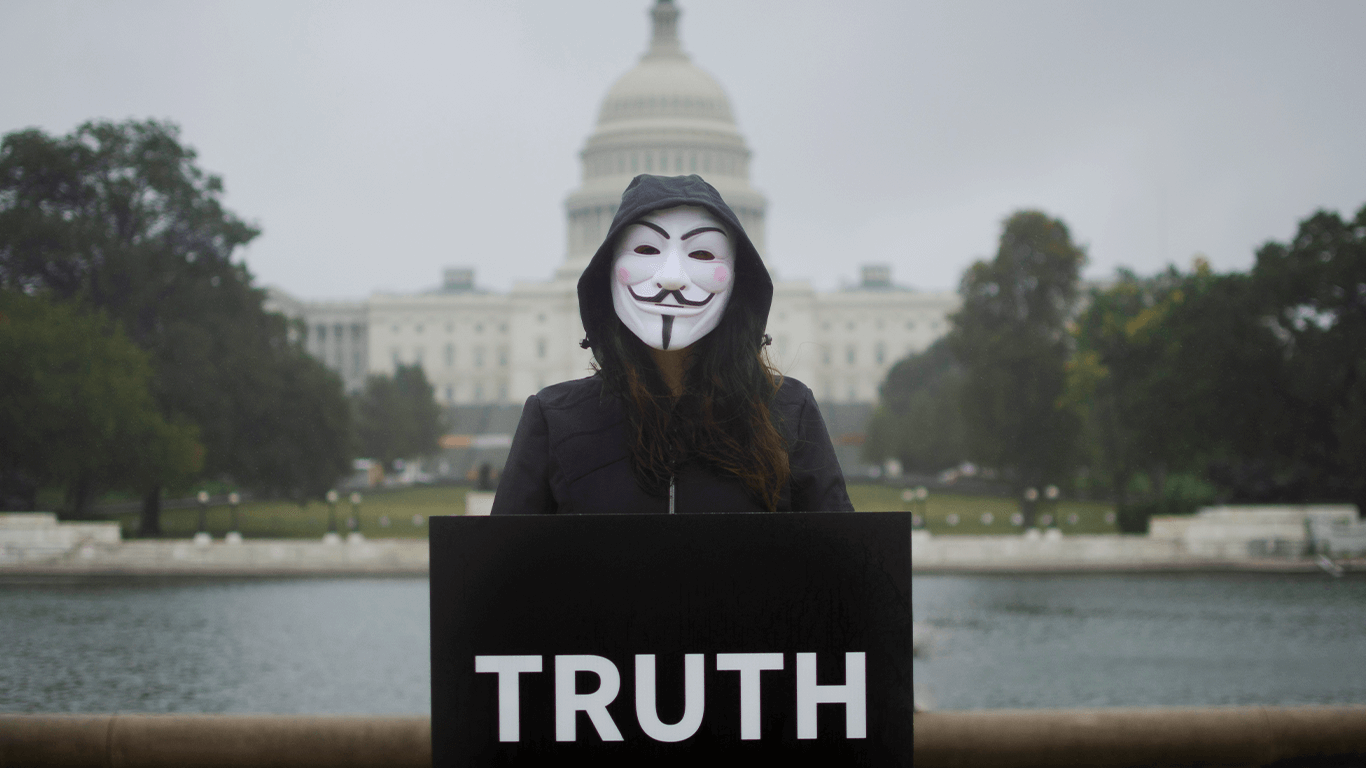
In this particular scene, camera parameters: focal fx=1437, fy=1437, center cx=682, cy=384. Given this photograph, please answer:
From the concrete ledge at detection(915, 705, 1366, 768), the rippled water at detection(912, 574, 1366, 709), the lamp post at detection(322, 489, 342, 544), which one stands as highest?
the concrete ledge at detection(915, 705, 1366, 768)

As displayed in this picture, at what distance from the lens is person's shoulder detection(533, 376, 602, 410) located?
263 cm

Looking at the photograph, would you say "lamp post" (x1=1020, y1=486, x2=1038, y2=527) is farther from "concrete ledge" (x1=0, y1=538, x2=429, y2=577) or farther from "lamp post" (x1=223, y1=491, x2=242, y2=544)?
"lamp post" (x1=223, y1=491, x2=242, y2=544)

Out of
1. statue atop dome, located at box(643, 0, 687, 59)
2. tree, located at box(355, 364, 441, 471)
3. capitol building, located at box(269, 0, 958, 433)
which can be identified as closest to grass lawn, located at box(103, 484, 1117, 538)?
tree, located at box(355, 364, 441, 471)

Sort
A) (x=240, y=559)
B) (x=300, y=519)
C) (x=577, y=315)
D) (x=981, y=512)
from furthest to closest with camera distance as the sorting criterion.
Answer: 1. (x=577, y=315)
2. (x=981, y=512)
3. (x=300, y=519)
4. (x=240, y=559)

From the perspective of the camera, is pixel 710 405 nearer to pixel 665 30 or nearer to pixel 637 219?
pixel 637 219

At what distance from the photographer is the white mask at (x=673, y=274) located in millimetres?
2570

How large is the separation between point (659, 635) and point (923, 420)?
4493 cm

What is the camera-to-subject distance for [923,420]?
46.5 meters

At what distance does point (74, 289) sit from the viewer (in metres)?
27.4

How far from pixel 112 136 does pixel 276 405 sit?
6.13 m

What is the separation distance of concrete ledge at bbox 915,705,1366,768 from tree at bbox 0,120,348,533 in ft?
81.2

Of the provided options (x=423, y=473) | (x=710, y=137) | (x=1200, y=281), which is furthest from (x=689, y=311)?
(x=710, y=137)

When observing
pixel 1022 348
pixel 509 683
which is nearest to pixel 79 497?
pixel 1022 348

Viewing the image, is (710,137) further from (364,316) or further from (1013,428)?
(1013,428)
